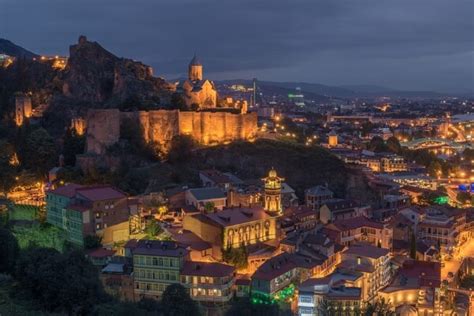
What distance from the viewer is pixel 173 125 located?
33.3 m

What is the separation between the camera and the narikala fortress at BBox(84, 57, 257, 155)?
31.5m

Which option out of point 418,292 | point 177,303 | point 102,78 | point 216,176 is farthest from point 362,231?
point 102,78

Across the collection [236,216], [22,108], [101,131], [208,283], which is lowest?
[208,283]

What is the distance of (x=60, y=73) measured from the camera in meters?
→ 42.6

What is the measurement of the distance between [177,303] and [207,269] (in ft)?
12.9

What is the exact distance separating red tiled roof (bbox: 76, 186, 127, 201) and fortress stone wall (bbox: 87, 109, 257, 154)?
6903 millimetres

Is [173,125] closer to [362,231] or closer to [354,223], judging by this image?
[354,223]

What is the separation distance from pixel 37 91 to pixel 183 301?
99.9 feet

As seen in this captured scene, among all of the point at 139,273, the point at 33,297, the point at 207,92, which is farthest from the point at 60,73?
the point at 33,297

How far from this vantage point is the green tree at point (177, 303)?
51.8 ft

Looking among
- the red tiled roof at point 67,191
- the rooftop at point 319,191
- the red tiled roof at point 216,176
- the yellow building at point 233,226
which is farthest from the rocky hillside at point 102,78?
the yellow building at point 233,226

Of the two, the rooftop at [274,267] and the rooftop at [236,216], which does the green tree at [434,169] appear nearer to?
the rooftop at [236,216]

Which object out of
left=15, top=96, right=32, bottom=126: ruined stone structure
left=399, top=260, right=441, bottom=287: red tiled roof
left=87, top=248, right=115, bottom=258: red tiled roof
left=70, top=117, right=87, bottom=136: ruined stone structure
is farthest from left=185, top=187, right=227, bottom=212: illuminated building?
left=15, top=96, right=32, bottom=126: ruined stone structure

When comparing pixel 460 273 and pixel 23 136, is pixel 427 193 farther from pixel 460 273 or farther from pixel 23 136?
pixel 23 136
